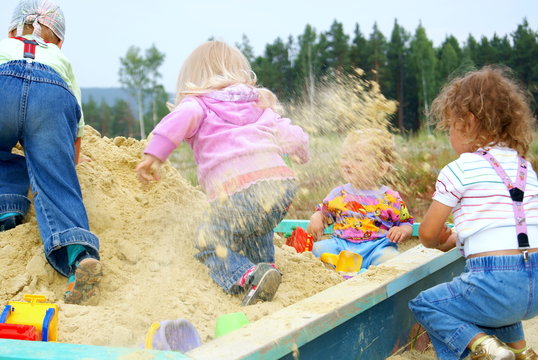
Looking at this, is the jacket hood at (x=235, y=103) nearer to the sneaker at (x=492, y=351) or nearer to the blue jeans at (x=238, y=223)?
the blue jeans at (x=238, y=223)

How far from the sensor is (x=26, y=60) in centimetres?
244

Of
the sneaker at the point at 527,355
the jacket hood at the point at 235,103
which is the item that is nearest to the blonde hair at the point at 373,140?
the jacket hood at the point at 235,103

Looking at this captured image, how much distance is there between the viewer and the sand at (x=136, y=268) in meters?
1.94

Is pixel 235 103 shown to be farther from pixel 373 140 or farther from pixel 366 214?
pixel 366 214

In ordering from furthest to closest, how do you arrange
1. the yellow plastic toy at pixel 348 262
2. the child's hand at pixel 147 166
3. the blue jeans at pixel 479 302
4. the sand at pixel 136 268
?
the yellow plastic toy at pixel 348 262
the child's hand at pixel 147 166
the blue jeans at pixel 479 302
the sand at pixel 136 268

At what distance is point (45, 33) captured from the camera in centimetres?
270

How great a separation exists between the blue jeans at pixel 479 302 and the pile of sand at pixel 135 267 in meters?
0.49

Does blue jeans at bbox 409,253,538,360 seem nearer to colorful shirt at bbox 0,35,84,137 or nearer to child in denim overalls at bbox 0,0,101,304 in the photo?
child in denim overalls at bbox 0,0,101,304

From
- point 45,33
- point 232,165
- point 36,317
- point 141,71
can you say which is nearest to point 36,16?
point 45,33

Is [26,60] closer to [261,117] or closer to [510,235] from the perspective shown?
[261,117]

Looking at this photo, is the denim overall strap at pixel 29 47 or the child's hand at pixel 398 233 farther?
the child's hand at pixel 398 233

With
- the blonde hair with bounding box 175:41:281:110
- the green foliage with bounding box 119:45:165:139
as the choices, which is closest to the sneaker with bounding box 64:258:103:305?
the blonde hair with bounding box 175:41:281:110

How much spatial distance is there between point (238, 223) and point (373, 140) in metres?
1.12

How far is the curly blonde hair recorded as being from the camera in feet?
7.42
